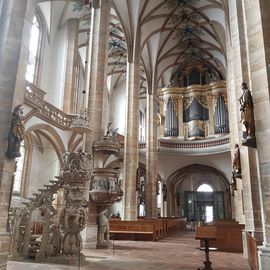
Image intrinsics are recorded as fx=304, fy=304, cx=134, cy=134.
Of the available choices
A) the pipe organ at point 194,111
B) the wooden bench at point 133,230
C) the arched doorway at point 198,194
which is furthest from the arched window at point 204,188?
the wooden bench at point 133,230

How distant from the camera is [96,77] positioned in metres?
11.5

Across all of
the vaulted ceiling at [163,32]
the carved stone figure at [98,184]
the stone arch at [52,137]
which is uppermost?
the vaulted ceiling at [163,32]

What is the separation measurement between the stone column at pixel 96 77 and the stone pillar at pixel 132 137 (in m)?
4.43

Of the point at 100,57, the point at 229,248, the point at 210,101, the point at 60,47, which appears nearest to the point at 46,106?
the point at 100,57

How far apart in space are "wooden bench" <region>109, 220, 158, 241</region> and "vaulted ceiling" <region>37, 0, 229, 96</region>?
9342mm

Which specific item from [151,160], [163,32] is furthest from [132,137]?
[163,32]

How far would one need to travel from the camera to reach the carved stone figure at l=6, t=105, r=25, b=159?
5.92m

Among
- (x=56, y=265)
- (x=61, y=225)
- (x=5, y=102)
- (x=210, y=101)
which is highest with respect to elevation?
(x=210, y=101)

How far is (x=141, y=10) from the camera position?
17047 mm

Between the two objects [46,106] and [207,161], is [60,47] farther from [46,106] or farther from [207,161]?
[207,161]

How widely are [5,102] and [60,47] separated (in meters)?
13.2

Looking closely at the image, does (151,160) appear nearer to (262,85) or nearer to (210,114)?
(210,114)

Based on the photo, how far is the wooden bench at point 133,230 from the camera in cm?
1277

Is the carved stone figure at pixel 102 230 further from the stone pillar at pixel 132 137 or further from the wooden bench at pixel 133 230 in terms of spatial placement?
the stone pillar at pixel 132 137
